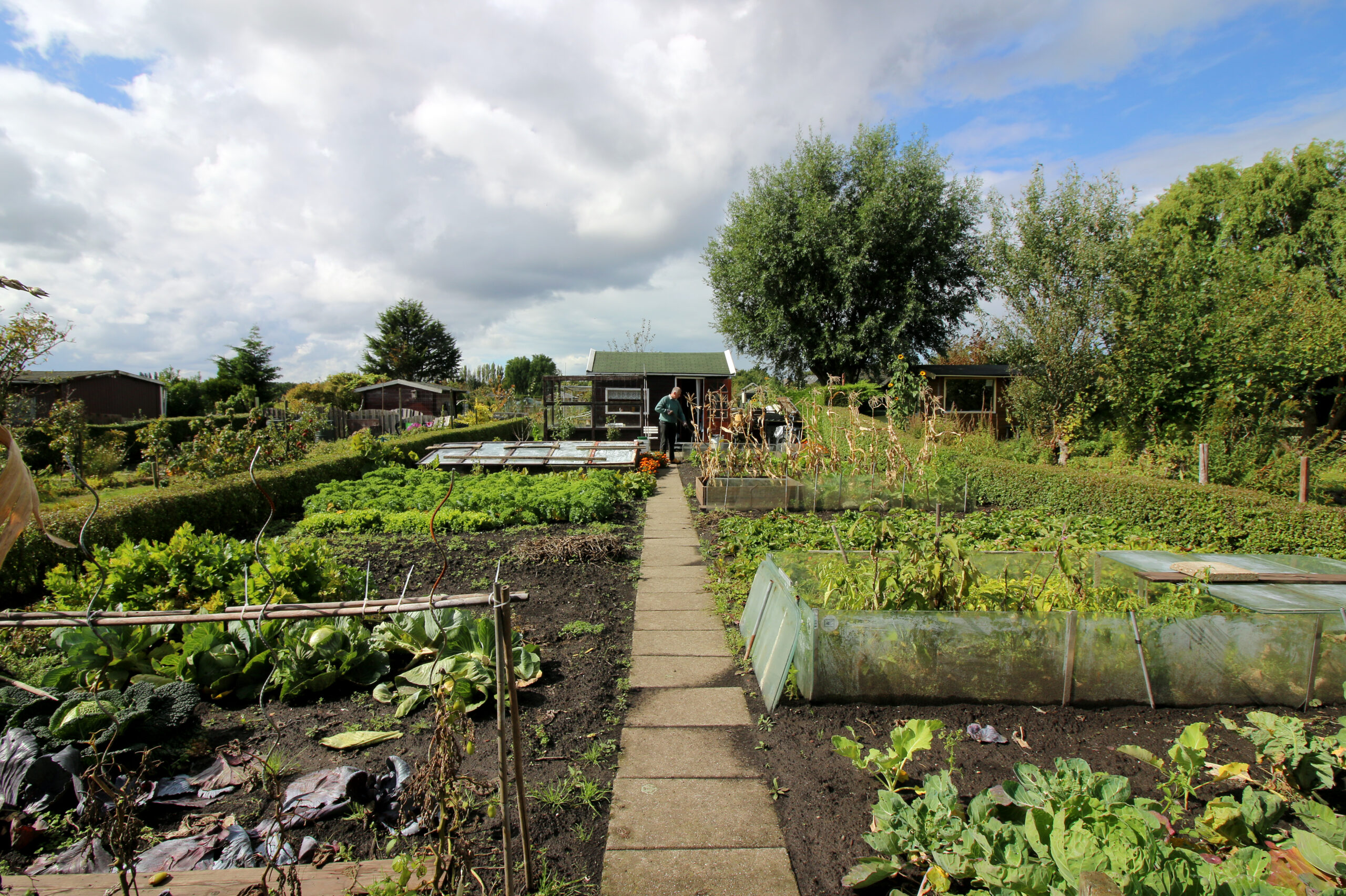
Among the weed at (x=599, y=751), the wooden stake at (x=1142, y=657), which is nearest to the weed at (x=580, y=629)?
the weed at (x=599, y=751)

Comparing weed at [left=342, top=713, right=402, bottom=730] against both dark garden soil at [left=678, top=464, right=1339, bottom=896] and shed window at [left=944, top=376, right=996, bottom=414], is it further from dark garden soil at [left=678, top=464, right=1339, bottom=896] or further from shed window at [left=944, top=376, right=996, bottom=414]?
shed window at [left=944, top=376, right=996, bottom=414]

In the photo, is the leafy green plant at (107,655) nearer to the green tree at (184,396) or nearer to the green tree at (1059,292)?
the green tree at (1059,292)

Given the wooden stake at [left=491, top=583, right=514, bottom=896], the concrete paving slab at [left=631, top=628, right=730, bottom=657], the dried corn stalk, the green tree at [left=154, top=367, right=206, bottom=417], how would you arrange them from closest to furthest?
1. the dried corn stalk
2. the wooden stake at [left=491, top=583, right=514, bottom=896]
3. the concrete paving slab at [left=631, top=628, right=730, bottom=657]
4. the green tree at [left=154, top=367, right=206, bottom=417]

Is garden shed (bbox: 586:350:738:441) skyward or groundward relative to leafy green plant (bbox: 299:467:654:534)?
skyward

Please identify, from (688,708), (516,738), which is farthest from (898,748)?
(516,738)

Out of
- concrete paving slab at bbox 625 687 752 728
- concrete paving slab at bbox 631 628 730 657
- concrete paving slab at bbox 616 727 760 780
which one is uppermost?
concrete paving slab at bbox 631 628 730 657

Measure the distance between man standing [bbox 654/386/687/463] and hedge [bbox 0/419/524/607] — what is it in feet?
20.3

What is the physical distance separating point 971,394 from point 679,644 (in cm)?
2116

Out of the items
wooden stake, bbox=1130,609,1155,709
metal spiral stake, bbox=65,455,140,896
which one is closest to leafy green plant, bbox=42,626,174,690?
metal spiral stake, bbox=65,455,140,896

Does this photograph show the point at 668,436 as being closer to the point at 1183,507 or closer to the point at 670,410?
the point at 670,410

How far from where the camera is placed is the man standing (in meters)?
14.1

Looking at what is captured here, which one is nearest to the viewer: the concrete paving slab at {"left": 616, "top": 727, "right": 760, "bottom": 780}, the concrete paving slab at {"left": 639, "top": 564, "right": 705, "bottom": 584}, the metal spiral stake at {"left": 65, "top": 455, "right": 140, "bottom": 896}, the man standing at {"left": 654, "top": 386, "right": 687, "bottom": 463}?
the metal spiral stake at {"left": 65, "top": 455, "right": 140, "bottom": 896}

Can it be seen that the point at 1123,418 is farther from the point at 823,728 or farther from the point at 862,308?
the point at 823,728

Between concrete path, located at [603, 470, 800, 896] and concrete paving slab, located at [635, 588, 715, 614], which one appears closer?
concrete path, located at [603, 470, 800, 896]
